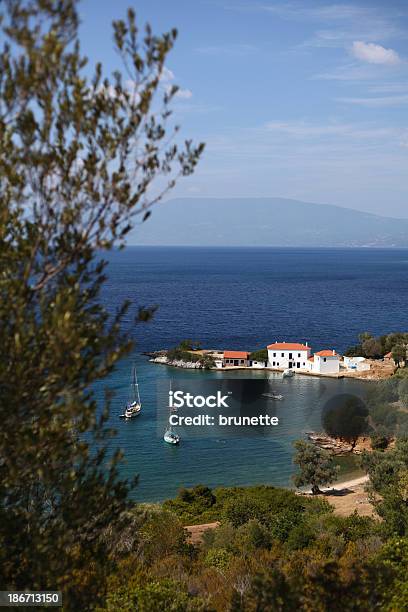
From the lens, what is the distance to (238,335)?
73750 mm

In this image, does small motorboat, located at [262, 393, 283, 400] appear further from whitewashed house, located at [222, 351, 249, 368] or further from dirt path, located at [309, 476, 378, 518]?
dirt path, located at [309, 476, 378, 518]

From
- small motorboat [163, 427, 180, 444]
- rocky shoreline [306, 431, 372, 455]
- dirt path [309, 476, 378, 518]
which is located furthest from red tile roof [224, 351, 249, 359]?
dirt path [309, 476, 378, 518]

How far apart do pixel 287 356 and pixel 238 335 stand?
1497cm

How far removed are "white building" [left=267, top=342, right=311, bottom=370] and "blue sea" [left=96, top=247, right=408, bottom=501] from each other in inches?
115

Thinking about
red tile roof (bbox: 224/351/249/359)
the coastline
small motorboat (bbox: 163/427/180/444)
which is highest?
red tile roof (bbox: 224/351/249/359)

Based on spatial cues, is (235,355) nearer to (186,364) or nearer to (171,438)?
(186,364)

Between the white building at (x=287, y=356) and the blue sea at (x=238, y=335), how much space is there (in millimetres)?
2925

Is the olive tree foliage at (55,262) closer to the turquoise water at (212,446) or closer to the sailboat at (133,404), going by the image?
the turquoise water at (212,446)

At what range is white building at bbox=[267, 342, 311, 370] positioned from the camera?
5919 cm

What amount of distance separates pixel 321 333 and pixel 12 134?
240ft

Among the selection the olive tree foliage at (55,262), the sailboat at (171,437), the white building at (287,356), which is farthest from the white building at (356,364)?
the olive tree foliage at (55,262)

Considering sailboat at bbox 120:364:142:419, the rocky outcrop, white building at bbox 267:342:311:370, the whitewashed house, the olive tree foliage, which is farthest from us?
white building at bbox 267:342:311:370

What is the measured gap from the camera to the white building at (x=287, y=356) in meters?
59.2

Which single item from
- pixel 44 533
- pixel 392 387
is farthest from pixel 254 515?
pixel 392 387
